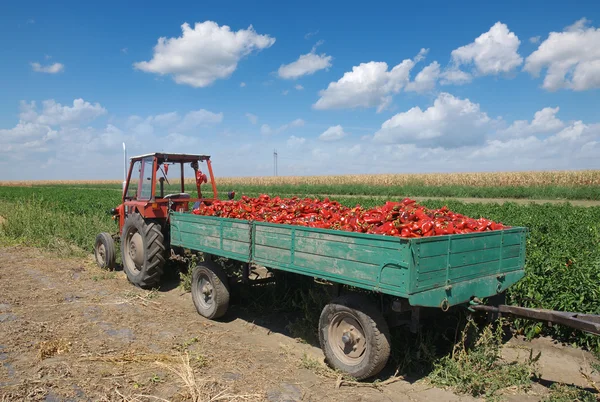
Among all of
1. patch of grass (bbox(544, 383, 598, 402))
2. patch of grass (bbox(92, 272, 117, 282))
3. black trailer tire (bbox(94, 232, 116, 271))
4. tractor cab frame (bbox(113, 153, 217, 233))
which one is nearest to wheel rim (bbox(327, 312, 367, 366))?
patch of grass (bbox(544, 383, 598, 402))

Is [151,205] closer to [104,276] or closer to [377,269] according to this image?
[104,276]

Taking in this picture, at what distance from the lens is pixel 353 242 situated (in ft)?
13.4

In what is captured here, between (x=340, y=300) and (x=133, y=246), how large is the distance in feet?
16.1

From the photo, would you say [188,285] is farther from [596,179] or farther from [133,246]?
[596,179]

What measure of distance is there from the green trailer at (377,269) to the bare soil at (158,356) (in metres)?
0.46

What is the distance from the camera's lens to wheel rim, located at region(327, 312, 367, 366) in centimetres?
432

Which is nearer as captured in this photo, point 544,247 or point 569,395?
point 569,395

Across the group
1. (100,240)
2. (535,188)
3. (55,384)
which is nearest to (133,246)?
(100,240)

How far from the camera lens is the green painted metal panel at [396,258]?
12.2 feet

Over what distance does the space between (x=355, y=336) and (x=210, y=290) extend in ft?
8.81

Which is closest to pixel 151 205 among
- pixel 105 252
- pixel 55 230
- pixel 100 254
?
pixel 105 252

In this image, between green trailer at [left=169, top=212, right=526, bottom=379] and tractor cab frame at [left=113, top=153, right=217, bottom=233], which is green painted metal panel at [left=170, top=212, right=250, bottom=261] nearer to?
green trailer at [left=169, top=212, right=526, bottom=379]

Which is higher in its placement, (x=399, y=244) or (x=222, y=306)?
(x=399, y=244)

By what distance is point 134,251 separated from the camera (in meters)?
7.92
